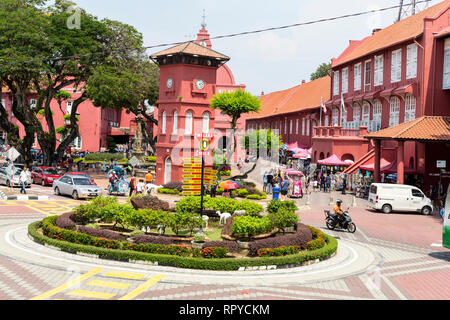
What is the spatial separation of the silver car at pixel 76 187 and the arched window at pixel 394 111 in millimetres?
24329

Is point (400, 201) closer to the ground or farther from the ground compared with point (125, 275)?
farther from the ground

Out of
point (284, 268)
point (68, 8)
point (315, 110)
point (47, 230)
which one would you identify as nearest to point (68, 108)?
point (68, 8)

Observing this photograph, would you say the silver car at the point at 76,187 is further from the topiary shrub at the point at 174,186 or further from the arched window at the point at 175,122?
the arched window at the point at 175,122

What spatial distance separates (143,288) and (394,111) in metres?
33.3

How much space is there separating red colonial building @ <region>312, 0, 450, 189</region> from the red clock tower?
12.4 m

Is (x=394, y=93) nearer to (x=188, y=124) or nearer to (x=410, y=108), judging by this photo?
(x=410, y=108)

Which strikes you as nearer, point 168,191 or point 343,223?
point 343,223

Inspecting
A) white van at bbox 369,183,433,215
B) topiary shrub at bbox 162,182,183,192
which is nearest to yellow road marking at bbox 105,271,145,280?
white van at bbox 369,183,433,215

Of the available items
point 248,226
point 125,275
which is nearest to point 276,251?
point 248,226

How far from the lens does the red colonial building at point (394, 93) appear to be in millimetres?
34719

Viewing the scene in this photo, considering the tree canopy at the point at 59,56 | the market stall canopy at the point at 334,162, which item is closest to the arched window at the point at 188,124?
the tree canopy at the point at 59,56

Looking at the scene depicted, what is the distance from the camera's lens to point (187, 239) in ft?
51.5

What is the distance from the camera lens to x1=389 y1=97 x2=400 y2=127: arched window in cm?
3957

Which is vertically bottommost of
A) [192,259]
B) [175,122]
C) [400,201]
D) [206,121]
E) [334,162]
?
[192,259]
